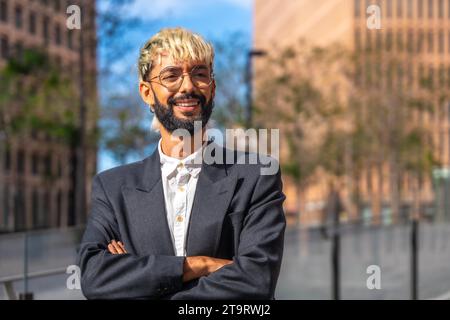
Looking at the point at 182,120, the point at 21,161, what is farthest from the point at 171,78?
the point at 21,161

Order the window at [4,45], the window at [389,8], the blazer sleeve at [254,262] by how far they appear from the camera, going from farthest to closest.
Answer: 1. the window at [389,8]
2. the window at [4,45]
3. the blazer sleeve at [254,262]

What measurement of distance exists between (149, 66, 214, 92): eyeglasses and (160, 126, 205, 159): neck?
0.13 meters

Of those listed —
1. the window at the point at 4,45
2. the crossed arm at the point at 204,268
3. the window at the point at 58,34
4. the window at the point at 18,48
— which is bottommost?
the crossed arm at the point at 204,268

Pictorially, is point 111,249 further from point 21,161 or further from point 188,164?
point 21,161

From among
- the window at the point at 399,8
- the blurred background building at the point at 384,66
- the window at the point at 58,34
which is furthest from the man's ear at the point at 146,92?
the window at the point at 399,8

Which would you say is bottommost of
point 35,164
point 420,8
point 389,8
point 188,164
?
point 188,164

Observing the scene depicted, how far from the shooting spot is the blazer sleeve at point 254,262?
2.82 metres

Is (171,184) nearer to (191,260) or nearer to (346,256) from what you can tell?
(191,260)

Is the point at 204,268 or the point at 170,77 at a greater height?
the point at 170,77

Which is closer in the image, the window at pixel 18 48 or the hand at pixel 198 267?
the hand at pixel 198 267

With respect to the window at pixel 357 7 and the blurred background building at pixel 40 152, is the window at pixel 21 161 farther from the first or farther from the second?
the window at pixel 357 7

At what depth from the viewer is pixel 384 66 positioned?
53719 millimetres

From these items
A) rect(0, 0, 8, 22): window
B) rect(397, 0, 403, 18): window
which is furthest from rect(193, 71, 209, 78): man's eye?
rect(397, 0, 403, 18): window

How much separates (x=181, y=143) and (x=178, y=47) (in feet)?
0.88
